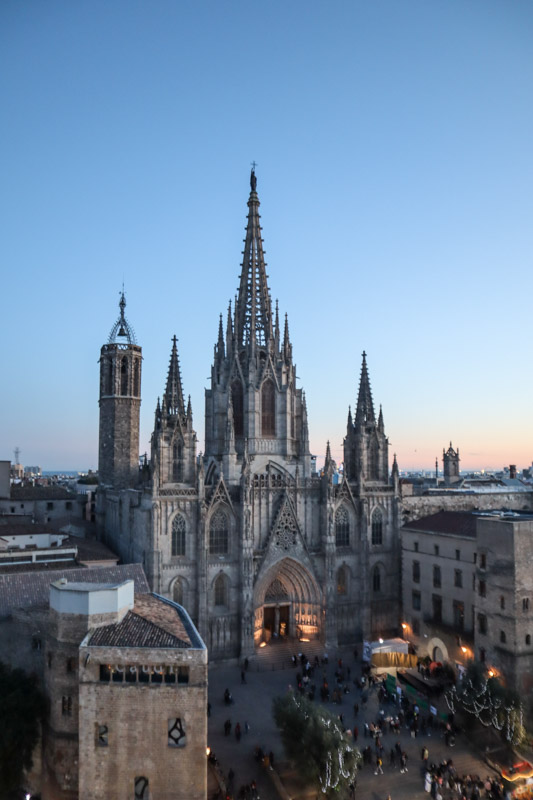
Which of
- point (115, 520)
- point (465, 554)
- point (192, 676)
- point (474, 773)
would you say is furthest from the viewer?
point (115, 520)

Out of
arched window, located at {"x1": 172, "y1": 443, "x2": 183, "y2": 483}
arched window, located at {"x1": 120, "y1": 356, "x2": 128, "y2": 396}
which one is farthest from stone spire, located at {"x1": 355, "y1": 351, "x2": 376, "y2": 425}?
arched window, located at {"x1": 120, "y1": 356, "x2": 128, "y2": 396}

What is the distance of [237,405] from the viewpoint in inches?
2125

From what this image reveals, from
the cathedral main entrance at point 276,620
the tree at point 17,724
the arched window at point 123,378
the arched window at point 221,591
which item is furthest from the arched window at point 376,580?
the tree at point 17,724

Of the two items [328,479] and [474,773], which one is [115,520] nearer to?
[328,479]

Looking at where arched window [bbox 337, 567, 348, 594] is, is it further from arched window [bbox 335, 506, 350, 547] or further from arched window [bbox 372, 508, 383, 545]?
arched window [bbox 372, 508, 383, 545]

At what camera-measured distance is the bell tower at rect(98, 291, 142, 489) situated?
62812 mm

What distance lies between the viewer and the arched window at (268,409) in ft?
176

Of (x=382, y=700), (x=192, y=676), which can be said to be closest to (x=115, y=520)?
(x=382, y=700)

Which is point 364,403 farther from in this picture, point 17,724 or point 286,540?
point 17,724

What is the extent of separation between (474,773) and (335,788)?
Result: 27.9ft

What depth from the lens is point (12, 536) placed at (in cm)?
4547

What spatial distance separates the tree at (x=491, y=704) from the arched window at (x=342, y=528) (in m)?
19.3

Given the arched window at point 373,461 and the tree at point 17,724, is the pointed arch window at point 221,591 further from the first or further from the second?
the tree at point 17,724

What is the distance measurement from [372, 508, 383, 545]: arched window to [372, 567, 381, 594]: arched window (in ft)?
7.81
